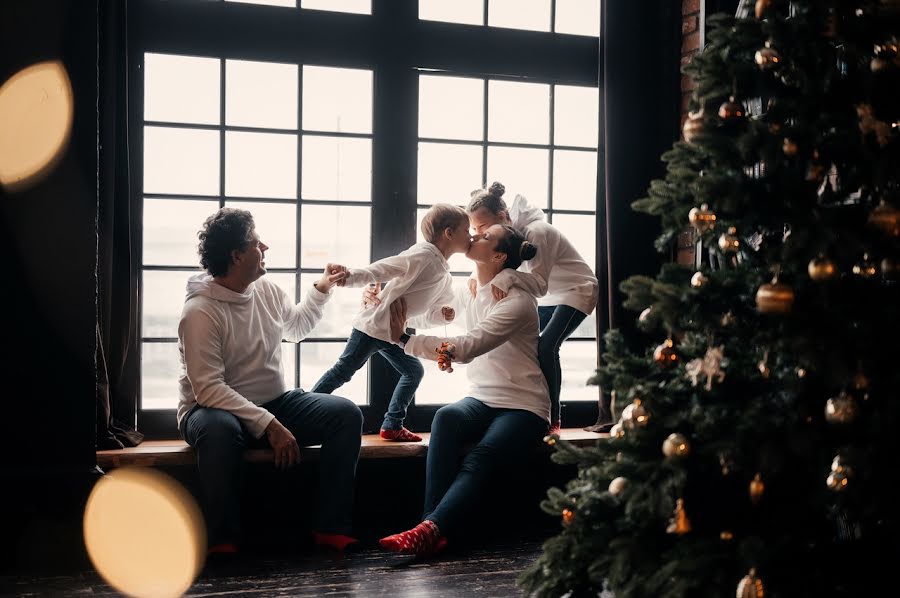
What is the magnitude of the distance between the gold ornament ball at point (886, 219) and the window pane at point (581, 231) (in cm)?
213

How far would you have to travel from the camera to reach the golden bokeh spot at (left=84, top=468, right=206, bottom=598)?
8.98 ft

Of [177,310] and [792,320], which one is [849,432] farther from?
[177,310]

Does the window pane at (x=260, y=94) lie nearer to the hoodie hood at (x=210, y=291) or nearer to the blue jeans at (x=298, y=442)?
the hoodie hood at (x=210, y=291)

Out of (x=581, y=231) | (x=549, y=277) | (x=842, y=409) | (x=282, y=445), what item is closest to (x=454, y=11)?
(x=581, y=231)

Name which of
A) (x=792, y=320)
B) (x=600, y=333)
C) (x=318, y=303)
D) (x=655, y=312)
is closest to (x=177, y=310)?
(x=318, y=303)

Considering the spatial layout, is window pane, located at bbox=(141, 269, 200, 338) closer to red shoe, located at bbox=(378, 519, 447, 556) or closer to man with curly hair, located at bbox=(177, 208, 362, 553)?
man with curly hair, located at bbox=(177, 208, 362, 553)

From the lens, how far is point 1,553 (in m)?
2.83

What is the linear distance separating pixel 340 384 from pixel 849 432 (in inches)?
79.6

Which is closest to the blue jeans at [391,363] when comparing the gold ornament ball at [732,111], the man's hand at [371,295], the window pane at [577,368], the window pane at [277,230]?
the man's hand at [371,295]

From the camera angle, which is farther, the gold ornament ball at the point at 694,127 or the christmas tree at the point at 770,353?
the gold ornament ball at the point at 694,127

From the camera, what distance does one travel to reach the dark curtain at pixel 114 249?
314cm

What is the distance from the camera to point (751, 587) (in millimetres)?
1756

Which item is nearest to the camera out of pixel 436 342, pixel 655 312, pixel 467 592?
pixel 655 312

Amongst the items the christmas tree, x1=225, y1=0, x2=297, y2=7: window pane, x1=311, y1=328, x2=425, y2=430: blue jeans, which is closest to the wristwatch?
x1=311, y1=328, x2=425, y2=430: blue jeans
